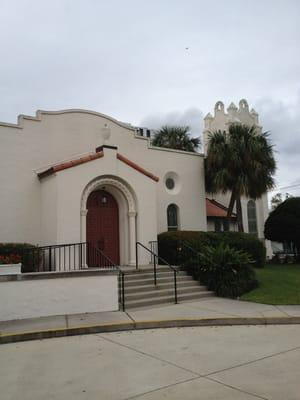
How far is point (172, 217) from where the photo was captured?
19.2 m

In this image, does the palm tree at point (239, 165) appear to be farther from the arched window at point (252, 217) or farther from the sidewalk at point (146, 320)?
the sidewalk at point (146, 320)

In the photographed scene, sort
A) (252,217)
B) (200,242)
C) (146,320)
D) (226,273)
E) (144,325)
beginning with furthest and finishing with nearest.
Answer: (252,217) < (200,242) < (226,273) < (146,320) < (144,325)

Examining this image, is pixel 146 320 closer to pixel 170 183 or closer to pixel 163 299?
pixel 163 299

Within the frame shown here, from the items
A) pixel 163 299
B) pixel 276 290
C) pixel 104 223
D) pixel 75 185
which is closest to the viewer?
pixel 163 299

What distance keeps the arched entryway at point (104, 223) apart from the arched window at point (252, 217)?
11492 mm

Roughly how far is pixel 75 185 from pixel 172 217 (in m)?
6.36

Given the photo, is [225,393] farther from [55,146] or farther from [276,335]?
[55,146]

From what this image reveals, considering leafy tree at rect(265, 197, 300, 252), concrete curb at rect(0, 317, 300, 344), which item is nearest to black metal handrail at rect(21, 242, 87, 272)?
concrete curb at rect(0, 317, 300, 344)

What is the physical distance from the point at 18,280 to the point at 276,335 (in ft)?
20.3

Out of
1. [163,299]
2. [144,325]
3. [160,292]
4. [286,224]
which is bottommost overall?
[144,325]

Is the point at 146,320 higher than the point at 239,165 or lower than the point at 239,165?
lower

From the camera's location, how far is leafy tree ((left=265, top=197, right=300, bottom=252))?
22.3 meters

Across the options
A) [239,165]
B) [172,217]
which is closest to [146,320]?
[172,217]

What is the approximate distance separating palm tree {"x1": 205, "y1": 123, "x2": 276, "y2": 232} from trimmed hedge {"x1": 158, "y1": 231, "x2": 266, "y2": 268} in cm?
173
